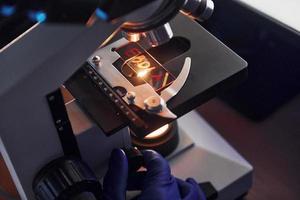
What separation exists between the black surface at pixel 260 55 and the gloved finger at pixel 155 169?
42 cm

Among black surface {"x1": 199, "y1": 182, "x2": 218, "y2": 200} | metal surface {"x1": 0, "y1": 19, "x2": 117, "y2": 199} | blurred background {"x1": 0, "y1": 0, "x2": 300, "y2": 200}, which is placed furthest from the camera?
blurred background {"x1": 0, "y1": 0, "x2": 300, "y2": 200}

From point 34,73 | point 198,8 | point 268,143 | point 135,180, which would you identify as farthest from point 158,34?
point 268,143

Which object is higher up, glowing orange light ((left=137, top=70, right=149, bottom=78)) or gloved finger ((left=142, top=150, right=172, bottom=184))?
glowing orange light ((left=137, top=70, right=149, bottom=78))

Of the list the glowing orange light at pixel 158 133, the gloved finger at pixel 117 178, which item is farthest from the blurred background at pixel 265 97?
the gloved finger at pixel 117 178

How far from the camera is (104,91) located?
740 millimetres

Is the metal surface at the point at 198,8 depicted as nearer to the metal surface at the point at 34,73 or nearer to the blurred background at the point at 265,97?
the metal surface at the point at 34,73

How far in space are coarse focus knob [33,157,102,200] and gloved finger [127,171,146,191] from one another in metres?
0.12

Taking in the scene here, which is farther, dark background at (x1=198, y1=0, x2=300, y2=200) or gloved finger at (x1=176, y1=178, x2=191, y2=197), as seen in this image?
dark background at (x1=198, y1=0, x2=300, y2=200)

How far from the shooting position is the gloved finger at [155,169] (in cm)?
78

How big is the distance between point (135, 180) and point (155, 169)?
63 mm

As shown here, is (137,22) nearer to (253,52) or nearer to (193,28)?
(193,28)

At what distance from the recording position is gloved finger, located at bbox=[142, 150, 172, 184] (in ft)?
2.55

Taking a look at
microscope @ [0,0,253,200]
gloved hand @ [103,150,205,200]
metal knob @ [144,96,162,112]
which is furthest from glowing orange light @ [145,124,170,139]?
metal knob @ [144,96,162,112]

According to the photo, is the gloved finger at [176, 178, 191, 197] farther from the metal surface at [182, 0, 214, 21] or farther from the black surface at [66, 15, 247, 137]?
the metal surface at [182, 0, 214, 21]
